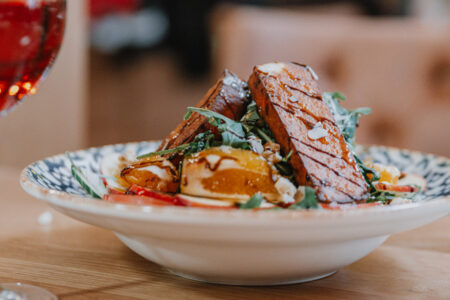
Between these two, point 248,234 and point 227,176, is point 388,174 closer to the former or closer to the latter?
point 227,176

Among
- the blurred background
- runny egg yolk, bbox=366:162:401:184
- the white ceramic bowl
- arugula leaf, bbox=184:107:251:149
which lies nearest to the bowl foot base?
the white ceramic bowl

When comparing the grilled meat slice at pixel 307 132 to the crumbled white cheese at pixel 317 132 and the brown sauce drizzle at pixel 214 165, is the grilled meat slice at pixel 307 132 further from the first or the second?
the brown sauce drizzle at pixel 214 165

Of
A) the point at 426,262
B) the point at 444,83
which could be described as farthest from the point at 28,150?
the point at 426,262

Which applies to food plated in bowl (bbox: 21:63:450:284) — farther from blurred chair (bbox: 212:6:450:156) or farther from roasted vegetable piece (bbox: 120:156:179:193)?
blurred chair (bbox: 212:6:450:156)

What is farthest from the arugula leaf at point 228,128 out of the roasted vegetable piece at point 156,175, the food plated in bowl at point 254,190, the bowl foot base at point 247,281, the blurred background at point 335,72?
the blurred background at point 335,72

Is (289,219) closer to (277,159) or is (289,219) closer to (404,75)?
(277,159)

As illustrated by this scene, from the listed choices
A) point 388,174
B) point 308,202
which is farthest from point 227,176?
point 388,174
